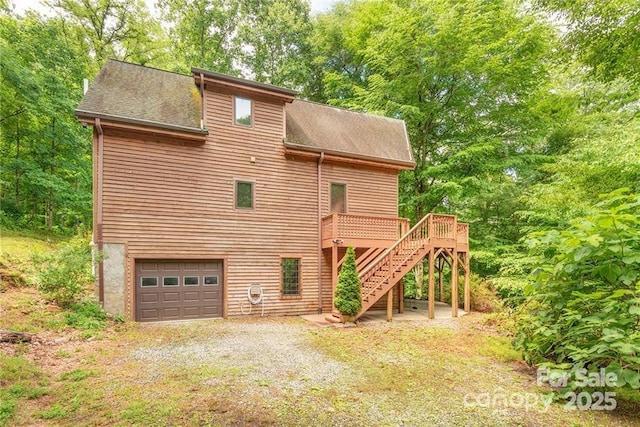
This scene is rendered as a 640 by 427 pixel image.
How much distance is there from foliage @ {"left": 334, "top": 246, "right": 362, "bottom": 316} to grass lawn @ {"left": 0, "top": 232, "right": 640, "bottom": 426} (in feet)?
3.49

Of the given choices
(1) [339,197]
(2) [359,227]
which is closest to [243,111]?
(1) [339,197]

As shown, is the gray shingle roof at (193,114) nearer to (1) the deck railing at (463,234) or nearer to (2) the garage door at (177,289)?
(1) the deck railing at (463,234)

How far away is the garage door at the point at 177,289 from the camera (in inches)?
369

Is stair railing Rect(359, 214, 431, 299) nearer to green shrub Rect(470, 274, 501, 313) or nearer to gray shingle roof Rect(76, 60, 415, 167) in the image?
gray shingle roof Rect(76, 60, 415, 167)

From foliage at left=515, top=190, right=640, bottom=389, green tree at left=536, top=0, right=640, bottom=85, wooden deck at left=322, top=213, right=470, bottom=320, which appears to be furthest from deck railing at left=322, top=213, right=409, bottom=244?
green tree at left=536, top=0, right=640, bottom=85

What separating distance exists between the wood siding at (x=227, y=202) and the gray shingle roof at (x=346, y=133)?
0.74 metres

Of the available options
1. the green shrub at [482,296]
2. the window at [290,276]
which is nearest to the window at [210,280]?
the window at [290,276]

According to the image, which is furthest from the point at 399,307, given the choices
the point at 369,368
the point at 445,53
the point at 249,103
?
the point at 445,53

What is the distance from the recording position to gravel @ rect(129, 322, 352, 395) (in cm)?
528

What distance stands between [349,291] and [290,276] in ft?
9.02

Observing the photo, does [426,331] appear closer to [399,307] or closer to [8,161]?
[399,307]

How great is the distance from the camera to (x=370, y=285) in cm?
1027

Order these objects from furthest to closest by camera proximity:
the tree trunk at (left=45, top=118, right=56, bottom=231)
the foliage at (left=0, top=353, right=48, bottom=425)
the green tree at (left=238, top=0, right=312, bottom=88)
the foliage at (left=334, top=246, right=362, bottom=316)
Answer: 1. the green tree at (left=238, top=0, right=312, bottom=88)
2. the tree trunk at (left=45, top=118, right=56, bottom=231)
3. the foliage at (left=334, top=246, right=362, bottom=316)
4. the foliage at (left=0, top=353, right=48, bottom=425)

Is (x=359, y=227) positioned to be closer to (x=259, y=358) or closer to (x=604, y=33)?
(x=259, y=358)
